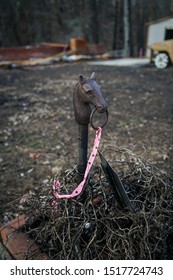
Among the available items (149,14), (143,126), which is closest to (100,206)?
(143,126)

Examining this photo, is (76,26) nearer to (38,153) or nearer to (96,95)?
(38,153)

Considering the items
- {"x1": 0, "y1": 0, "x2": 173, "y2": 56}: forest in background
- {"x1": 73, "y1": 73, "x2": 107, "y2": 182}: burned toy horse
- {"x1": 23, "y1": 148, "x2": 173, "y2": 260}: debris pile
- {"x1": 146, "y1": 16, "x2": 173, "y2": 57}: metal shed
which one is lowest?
{"x1": 23, "y1": 148, "x2": 173, "y2": 260}: debris pile

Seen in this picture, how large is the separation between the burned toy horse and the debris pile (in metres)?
0.16

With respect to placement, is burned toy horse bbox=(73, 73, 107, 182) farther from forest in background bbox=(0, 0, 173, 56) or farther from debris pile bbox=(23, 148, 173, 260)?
forest in background bbox=(0, 0, 173, 56)

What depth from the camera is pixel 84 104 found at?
1.24m

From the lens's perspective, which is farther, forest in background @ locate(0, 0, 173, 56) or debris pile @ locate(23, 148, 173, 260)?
forest in background @ locate(0, 0, 173, 56)

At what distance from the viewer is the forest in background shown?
19.3m

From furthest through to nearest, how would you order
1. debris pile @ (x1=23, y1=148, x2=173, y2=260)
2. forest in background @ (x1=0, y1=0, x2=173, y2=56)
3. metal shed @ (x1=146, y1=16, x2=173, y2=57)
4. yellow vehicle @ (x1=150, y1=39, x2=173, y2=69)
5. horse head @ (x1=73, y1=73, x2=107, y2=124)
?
forest in background @ (x1=0, y1=0, x2=173, y2=56) < metal shed @ (x1=146, y1=16, x2=173, y2=57) < yellow vehicle @ (x1=150, y1=39, x2=173, y2=69) < debris pile @ (x1=23, y1=148, x2=173, y2=260) < horse head @ (x1=73, y1=73, x2=107, y2=124)

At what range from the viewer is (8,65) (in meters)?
10.4

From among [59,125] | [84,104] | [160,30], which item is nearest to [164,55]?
[160,30]

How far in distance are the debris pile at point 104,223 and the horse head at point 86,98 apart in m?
0.36

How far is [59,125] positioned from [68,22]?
19150 millimetres

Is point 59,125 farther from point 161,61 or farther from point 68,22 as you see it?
point 68,22

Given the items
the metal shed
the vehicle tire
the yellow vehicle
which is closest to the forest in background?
the metal shed
